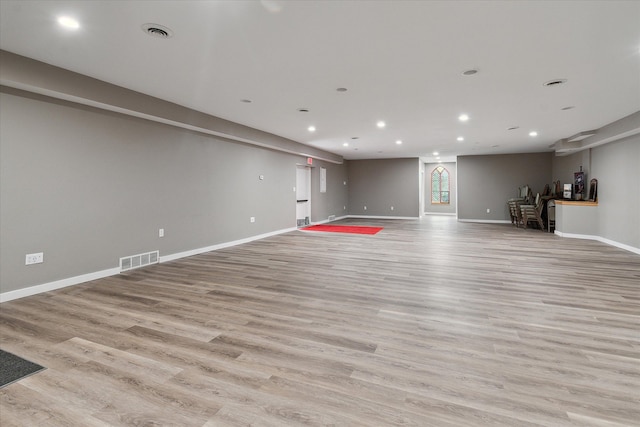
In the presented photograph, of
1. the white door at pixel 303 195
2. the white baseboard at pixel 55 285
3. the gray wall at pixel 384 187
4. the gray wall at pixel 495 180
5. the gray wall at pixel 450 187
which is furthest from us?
the gray wall at pixel 450 187

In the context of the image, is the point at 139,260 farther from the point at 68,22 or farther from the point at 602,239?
the point at 602,239

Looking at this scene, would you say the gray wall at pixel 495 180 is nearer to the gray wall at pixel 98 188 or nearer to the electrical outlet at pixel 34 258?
the gray wall at pixel 98 188

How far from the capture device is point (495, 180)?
11.1m

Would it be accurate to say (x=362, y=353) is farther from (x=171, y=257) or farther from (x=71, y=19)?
(x=171, y=257)

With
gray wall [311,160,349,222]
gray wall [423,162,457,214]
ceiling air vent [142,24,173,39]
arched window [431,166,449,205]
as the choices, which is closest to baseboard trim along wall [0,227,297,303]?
ceiling air vent [142,24,173,39]

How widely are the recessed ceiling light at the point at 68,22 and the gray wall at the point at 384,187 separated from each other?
1110 cm

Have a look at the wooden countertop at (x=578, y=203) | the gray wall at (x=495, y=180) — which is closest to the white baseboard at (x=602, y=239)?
the wooden countertop at (x=578, y=203)

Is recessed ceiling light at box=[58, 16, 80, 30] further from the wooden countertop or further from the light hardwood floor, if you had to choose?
the wooden countertop

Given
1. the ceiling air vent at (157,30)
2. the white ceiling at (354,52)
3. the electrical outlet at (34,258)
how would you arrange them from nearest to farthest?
the white ceiling at (354,52) < the ceiling air vent at (157,30) < the electrical outlet at (34,258)

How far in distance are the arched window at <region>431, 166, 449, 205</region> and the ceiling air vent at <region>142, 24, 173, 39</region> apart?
13958 mm

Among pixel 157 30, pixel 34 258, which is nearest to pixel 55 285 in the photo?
pixel 34 258

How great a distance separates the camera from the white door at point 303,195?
9748mm

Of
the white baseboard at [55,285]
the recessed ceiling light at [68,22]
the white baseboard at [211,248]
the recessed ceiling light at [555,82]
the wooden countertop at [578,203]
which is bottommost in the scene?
the white baseboard at [55,285]

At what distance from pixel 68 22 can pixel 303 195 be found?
771 centimetres
